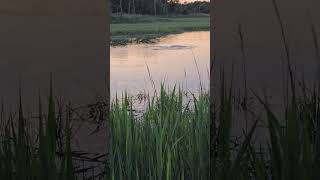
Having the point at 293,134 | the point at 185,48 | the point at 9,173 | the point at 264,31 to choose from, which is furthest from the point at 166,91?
the point at 293,134

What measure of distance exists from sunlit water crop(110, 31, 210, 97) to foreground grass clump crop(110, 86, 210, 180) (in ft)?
0.25

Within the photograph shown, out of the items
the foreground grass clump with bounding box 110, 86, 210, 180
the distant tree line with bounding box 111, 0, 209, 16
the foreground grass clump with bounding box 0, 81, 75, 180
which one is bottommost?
the foreground grass clump with bounding box 110, 86, 210, 180

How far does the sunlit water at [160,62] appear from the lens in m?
2.46

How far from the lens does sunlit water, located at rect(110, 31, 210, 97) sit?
246cm

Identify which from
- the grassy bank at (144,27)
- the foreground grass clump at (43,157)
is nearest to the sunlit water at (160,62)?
the grassy bank at (144,27)

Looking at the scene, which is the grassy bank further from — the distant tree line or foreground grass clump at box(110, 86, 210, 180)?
foreground grass clump at box(110, 86, 210, 180)

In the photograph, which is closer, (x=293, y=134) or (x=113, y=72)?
(x=293, y=134)

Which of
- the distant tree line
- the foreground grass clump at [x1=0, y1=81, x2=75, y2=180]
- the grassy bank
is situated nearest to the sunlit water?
the grassy bank

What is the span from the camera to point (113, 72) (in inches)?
96.9

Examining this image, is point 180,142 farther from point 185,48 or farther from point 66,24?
point 66,24

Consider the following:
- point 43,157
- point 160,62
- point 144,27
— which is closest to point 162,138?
point 160,62

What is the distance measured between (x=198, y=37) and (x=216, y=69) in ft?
0.53

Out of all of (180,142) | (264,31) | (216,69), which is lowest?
(180,142)

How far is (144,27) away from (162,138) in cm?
50
